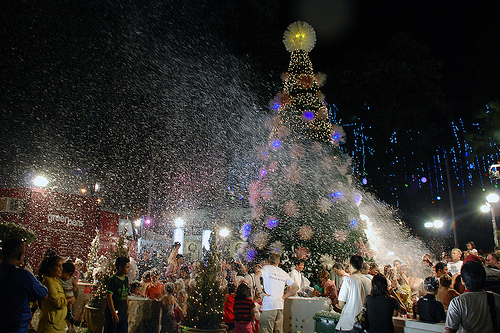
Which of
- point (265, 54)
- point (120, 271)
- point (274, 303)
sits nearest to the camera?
point (120, 271)

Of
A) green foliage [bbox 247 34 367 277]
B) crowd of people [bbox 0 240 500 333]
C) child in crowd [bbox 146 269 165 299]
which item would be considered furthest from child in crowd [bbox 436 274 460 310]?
child in crowd [bbox 146 269 165 299]

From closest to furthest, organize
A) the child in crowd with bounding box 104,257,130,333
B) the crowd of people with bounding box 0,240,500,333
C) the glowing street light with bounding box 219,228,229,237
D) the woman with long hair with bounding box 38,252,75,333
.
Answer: the crowd of people with bounding box 0,240,500,333, the woman with long hair with bounding box 38,252,75,333, the child in crowd with bounding box 104,257,130,333, the glowing street light with bounding box 219,228,229,237

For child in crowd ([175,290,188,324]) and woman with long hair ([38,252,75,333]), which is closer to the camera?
woman with long hair ([38,252,75,333])

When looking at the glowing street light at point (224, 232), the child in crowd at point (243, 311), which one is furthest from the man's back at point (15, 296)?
the glowing street light at point (224, 232)

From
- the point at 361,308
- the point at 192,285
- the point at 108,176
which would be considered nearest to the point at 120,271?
the point at 192,285

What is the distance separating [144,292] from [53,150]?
24.1 meters

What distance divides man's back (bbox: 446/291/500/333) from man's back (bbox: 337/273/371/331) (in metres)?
1.48

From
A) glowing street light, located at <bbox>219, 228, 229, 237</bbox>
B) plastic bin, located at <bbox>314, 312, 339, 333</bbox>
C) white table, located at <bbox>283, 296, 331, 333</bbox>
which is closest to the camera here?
plastic bin, located at <bbox>314, 312, 339, 333</bbox>

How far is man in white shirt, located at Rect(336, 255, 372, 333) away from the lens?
5164mm

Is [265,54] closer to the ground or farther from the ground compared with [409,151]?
farther from the ground

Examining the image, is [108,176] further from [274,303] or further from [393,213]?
[274,303]

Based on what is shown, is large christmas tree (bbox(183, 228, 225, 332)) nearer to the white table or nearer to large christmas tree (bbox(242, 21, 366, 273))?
the white table

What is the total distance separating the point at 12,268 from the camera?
4.20 m

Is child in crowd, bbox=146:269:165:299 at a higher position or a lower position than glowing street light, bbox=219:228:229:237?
lower
